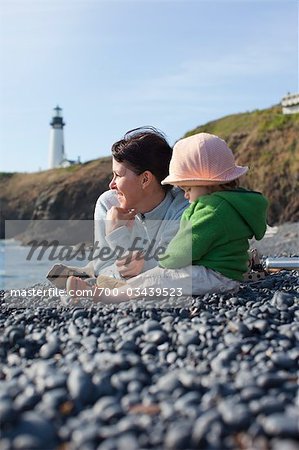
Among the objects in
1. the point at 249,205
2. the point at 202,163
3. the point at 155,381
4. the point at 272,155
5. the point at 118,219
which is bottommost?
the point at 272,155

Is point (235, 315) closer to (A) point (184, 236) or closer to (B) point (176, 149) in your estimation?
(A) point (184, 236)

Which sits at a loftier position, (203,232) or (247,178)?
(203,232)

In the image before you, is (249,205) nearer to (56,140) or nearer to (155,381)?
(155,381)

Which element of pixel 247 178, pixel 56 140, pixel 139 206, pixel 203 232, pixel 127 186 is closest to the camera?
pixel 203 232

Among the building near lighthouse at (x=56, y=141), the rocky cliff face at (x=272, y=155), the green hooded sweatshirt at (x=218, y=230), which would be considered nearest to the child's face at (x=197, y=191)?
the green hooded sweatshirt at (x=218, y=230)

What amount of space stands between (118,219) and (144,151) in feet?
2.20

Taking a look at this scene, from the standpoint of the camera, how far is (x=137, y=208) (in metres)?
5.47

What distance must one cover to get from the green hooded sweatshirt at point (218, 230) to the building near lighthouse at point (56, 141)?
81777mm

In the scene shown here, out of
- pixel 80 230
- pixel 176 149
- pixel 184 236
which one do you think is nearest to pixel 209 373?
pixel 184 236

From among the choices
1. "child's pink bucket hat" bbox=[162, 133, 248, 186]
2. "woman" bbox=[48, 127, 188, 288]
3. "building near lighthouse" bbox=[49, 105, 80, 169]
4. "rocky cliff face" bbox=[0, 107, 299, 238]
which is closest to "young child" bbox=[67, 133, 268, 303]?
"child's pink bucket hat" bbox=[162, 133, 248, 186]

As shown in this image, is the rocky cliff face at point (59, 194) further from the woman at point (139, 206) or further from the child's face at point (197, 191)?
the child's face at point (197, 191)

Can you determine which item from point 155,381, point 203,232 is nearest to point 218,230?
point 203,232

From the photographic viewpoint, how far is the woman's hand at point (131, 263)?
4.90 metres

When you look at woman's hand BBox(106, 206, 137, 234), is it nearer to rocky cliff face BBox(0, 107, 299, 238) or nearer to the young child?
the young child
